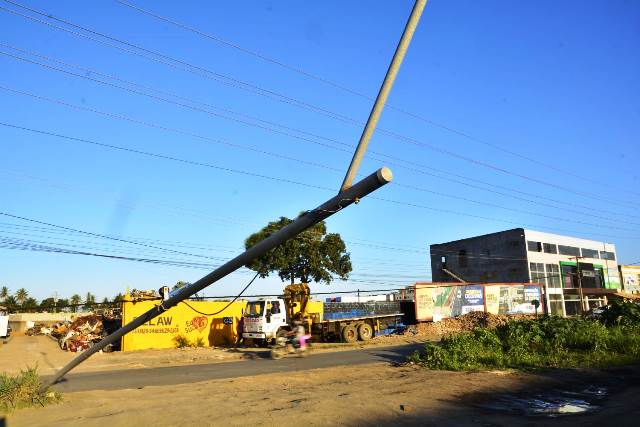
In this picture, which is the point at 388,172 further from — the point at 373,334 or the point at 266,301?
the point at 373,334

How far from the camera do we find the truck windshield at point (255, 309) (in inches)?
1022

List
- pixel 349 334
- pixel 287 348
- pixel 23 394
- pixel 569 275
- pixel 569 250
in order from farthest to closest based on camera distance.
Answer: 1. pixel 569 250
2. pixel 569 275
3. pixel 349 334
4. pixel 287 348
5. pixel 23 394

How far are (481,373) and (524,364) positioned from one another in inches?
99.6

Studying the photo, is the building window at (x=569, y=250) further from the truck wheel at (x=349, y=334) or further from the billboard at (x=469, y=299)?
the truck wheel at (x=349, y=334)

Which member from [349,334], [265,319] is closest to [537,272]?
[349,334]

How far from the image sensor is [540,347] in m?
17.3

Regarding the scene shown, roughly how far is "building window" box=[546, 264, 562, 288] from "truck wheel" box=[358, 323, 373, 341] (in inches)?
1714

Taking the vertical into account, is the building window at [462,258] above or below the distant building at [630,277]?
above

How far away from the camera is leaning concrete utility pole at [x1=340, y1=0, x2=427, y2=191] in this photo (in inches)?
191

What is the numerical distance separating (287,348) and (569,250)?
6179 centimetres

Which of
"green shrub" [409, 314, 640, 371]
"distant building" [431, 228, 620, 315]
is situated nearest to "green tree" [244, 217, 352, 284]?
"distant building" [431, 228, 620, 315]

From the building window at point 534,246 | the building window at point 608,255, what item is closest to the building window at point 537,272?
the building window at point 534,246

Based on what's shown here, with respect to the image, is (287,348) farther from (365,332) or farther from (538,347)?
(538,347)

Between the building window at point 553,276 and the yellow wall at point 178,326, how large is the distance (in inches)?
1889
